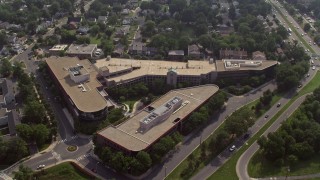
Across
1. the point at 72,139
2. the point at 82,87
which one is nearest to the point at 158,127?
the point at 72,139

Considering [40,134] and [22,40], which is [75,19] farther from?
[40,134]

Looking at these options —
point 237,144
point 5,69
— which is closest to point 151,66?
point 237,144

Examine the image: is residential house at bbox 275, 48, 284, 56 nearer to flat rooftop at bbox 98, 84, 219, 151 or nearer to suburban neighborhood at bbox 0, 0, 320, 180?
suburban neighborhood at bbox 0, 0, 320, 180

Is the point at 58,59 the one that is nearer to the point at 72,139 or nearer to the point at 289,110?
the point at 72,139

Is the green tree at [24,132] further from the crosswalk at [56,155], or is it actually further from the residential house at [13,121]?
the crosswalk at [56,155]

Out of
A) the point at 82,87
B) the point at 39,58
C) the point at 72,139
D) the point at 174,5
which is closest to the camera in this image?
the point at 72,139

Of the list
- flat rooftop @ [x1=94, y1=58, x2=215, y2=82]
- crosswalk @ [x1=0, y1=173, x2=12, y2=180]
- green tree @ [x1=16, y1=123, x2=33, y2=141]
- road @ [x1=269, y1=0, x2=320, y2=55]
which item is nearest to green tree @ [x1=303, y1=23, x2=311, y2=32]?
road @ [x1=269, y1=0, x2=320, y2=55]
